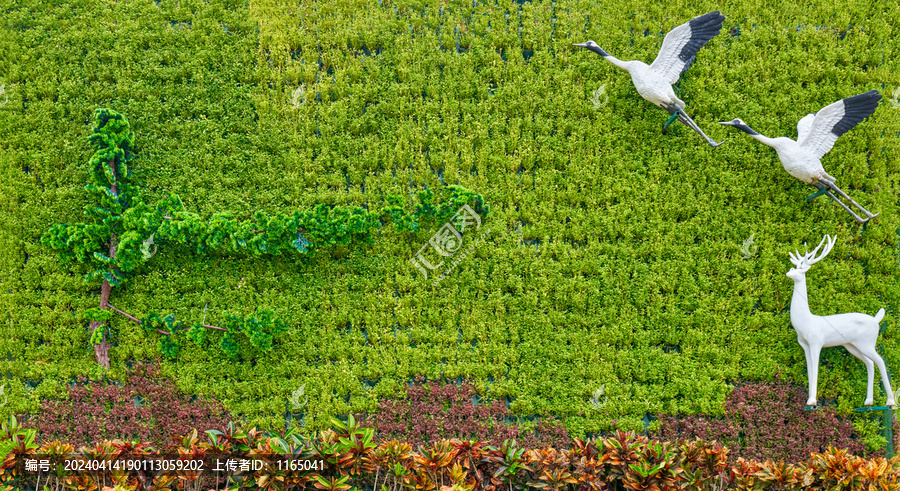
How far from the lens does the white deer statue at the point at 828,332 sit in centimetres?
370

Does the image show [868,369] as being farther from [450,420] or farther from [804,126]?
[450,420]

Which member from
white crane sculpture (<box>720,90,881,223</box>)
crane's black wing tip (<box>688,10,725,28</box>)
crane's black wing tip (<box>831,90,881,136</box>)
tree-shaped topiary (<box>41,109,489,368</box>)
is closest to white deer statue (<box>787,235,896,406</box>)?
white crane sculpture (<box>720,90,881,223</box>)

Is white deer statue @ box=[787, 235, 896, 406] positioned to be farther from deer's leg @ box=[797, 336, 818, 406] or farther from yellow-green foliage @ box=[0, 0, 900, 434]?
yellow-green foliage @ box=[0, 0, 900, 434]

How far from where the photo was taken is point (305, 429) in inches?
154

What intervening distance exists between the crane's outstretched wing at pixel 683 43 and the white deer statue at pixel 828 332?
1560mm

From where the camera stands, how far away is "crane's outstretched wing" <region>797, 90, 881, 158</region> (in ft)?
12.3

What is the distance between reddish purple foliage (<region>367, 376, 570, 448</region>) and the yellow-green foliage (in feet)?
0.38

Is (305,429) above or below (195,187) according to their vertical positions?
below

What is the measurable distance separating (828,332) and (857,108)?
5.01 feet

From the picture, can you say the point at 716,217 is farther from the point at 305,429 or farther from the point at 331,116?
the point at 305,429

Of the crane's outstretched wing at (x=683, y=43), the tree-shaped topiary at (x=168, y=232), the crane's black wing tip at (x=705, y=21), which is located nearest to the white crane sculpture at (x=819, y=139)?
the crane's outstretched wing at (x=683, y=43)

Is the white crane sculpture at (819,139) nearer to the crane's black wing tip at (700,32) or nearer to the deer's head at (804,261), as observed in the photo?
the deer's head at (804,261)

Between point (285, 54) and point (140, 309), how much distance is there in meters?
2.20

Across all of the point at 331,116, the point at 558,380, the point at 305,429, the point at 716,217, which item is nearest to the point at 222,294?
the point at 305,429
